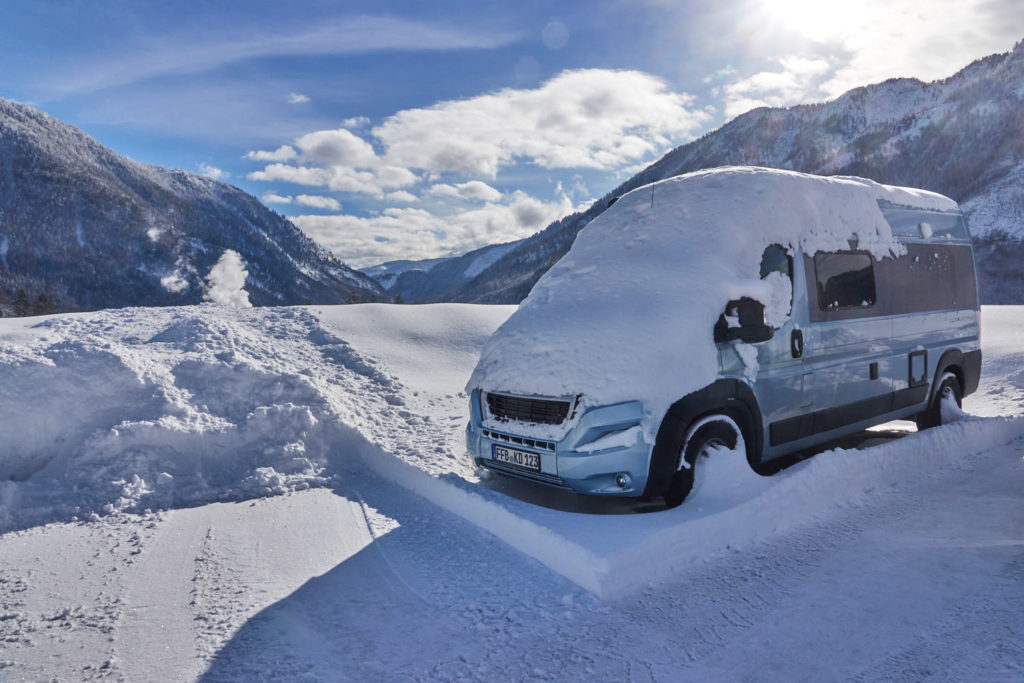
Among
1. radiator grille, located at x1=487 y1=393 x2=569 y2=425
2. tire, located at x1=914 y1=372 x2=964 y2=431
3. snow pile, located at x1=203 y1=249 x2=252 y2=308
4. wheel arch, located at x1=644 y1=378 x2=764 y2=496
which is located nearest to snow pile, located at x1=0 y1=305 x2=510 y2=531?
radiator grille, located at x1=487 y1=393 x2=569 y2=425

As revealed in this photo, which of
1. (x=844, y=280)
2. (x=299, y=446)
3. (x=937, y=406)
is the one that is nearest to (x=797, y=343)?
(x=844, y=280)

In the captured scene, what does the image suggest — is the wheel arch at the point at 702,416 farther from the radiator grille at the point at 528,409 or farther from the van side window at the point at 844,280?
the van side window at the point at 844,280

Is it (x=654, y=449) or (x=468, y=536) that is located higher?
(x=654, y=449)

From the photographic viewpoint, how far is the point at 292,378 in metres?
6.84

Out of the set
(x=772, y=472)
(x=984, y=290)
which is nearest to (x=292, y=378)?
(x=772, y=472)

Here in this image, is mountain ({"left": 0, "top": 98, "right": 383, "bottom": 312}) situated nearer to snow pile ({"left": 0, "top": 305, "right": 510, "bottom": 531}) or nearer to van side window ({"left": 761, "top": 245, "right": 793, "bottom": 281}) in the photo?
snow pile ({"left": 0, "top": 305, "right": 510, "bottom": 531})

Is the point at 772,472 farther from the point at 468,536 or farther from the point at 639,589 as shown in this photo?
the point at 468,536

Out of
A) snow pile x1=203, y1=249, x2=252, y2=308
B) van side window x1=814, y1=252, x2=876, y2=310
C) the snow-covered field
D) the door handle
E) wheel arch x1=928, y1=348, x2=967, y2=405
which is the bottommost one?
the snow-covered field

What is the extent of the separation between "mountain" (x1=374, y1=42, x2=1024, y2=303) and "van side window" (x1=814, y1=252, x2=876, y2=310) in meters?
88.1

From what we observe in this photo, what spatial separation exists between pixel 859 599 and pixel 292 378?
19.0 feet

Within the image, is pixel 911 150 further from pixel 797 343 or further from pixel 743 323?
pixel 743 323

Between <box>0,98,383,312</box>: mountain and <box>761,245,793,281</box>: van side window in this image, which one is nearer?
<box>761,245,793,281</box>: van side window

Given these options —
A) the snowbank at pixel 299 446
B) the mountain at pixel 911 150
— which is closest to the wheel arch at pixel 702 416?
the snowbank at pixel 299 446

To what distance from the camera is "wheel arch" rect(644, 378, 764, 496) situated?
12.5 feet
